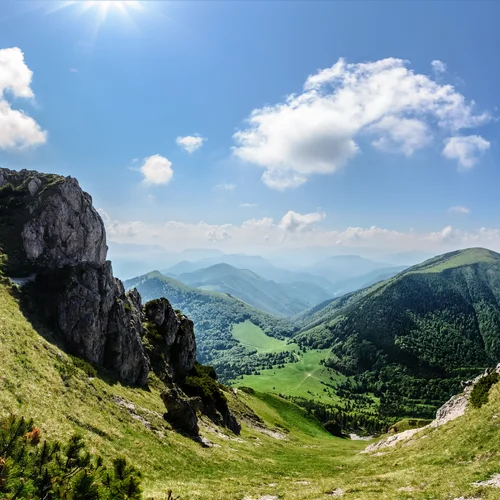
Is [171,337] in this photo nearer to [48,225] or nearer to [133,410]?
[133,410]

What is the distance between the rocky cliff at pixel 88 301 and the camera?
5209 cm

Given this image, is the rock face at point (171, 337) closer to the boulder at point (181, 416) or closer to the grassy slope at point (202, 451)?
the boulder at point (181, 416)

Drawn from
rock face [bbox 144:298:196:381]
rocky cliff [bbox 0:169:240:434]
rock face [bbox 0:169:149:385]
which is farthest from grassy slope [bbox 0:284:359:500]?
rock face [bbox 144:298:196:381]

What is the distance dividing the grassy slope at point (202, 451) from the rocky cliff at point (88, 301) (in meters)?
5.62

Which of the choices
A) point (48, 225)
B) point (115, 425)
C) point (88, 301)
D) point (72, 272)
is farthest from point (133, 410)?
point (48, 225)

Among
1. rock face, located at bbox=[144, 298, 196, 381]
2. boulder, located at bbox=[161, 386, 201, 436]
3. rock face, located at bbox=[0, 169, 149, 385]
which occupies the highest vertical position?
rock face, located at bbox=[0, 169, 149, 385]

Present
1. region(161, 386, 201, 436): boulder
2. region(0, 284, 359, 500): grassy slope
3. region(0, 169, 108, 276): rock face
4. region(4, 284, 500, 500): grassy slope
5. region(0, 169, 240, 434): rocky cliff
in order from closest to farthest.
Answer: region(4, 284, 500, 500): grassy slope < region(0, 284, 359, 500): grassy slope < region(161, 386, 201, 436): boulder < region(0, 169, 240, 434): rocky cliff < region(0, 169, 108, 276): rock face

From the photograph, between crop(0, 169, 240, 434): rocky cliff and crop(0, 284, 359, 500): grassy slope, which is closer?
crop(0, 284, 359, 500): grassy slope

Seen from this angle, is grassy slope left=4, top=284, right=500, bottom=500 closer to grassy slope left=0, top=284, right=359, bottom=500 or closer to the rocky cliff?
grassy slope left=0, top=284, right=359, bottom=500

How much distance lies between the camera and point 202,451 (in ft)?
138

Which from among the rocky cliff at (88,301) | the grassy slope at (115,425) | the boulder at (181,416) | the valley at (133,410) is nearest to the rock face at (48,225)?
the rocky cliff at (88,301)

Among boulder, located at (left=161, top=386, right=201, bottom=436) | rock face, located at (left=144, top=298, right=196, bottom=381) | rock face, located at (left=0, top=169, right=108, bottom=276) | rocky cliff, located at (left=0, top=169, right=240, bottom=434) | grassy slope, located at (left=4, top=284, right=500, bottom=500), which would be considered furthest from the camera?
rock face, located at (left=144, top=298, right=196, bottom=381)

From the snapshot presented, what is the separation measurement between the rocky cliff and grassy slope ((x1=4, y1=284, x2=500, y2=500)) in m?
5.62

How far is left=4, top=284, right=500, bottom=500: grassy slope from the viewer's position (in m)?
27.2
